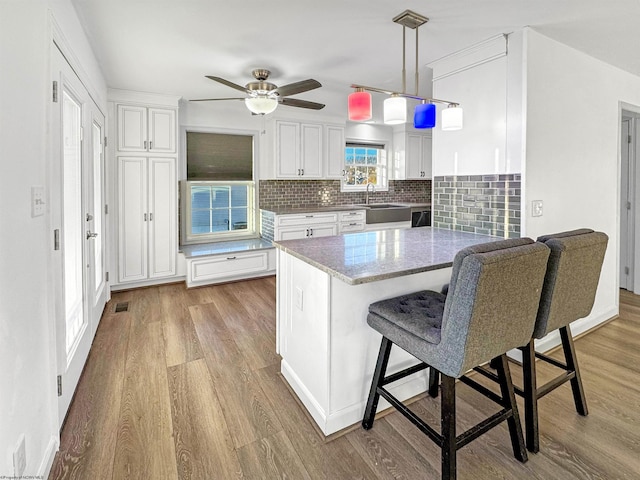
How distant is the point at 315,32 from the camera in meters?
2.38

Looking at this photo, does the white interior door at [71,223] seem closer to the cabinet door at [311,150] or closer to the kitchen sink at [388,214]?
the cabinet door at [311,150]

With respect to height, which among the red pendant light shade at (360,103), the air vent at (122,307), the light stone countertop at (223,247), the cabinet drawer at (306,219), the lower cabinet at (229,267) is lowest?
the air vent at (122,307)

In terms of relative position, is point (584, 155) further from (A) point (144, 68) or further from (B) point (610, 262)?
(A) point (144, 68)

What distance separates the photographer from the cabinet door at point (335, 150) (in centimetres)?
529

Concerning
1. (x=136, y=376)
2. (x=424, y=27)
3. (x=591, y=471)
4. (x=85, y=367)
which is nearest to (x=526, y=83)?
(x=424, y=27)

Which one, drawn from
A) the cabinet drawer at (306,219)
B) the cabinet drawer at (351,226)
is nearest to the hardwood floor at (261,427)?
the cabinet drawer at (306,219)

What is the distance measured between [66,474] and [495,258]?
6.50 feet

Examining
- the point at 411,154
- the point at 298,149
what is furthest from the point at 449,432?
the point at 411,154

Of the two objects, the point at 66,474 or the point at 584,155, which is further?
the point at 584,155

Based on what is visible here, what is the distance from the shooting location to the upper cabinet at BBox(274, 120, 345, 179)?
194 inches

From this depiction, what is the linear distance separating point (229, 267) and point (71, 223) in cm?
228

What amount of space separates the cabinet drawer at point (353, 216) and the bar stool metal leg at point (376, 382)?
11.4ft

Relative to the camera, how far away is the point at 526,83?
2.29 metres

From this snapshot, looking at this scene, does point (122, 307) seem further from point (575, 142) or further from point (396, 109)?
point (575, 142)
